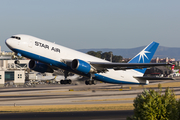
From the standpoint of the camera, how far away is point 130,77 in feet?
184

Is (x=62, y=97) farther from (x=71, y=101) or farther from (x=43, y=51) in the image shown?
(x=43, y=51)

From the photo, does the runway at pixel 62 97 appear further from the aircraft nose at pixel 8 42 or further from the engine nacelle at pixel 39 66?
the aircraft nose at pixel 8 42

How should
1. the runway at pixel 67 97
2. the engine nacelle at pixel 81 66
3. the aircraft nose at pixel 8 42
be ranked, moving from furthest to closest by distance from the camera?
the runway at pixel 67 97 → the engine nacelle at pixel 81 66 → the aircraft nose at pixel 8 42

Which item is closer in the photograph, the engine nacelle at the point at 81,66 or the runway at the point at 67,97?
the engine nacelle at the point at 81,66

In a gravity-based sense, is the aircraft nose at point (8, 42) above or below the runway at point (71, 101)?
above

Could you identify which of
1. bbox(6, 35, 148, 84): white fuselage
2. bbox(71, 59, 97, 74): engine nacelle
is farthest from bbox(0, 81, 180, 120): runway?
bbox(6, 35, 148, 84): white fuselage

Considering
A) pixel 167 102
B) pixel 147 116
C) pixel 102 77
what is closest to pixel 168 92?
pixel 167 102

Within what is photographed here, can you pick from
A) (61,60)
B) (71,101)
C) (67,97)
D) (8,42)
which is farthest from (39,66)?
(67,97)

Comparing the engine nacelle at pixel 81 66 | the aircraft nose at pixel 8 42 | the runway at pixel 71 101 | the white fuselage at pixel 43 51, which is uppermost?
the aircraft nose at pixel 8 42

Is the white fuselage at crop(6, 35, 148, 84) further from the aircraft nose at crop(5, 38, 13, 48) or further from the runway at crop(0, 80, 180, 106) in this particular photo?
the runway at crop(0, 80, 180, 106)

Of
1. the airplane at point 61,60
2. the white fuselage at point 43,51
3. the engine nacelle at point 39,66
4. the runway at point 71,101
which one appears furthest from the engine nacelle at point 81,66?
the runway at point 71,101

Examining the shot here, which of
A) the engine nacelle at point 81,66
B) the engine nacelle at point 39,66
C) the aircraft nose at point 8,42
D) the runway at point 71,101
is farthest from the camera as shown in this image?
the engine nacelle at point 39,66

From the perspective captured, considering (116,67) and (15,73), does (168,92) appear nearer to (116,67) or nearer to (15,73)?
(116,67)

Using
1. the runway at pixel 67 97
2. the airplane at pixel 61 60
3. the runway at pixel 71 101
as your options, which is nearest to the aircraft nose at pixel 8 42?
the airplane at pixel 61 60
